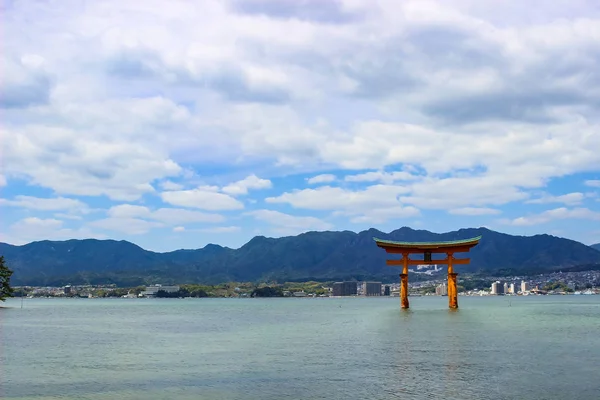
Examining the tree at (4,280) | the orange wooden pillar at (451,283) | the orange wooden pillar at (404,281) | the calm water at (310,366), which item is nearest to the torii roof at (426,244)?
the orange wooden pillar at (404,281)

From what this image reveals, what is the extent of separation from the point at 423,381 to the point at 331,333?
35601 mm

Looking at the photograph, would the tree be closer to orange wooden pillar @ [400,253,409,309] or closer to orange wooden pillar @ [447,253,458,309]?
orange wooden pillar @ [400,253,409,309]

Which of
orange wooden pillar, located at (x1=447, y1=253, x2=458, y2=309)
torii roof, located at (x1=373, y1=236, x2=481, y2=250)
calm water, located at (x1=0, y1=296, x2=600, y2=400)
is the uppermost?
torii roof, located at (x1=373, y1=236, x2=481, y2=250)

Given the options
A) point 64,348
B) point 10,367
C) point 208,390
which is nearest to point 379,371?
point 208,390

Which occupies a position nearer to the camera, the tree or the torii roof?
the torii roof

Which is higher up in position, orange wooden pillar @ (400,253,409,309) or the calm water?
orange wooden pillar @ (400,253,409,309)

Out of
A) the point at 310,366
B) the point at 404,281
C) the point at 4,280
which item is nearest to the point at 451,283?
the point at 404,281

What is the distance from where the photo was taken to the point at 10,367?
42.9m

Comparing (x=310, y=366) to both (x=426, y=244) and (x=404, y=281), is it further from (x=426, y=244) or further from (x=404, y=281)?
(x=404, y=281)

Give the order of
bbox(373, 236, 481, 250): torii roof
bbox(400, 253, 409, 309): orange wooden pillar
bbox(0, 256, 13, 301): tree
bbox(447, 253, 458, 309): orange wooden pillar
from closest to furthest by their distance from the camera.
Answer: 1. bbox(373, 236, 481, 250): torii roof
2. bbox(400, 253, 409, 309): orange wooden pillar
3. bbox(447, 253, 458, 309): orange wooden pillar
4. bbox(0, 256, 13, 301): tree

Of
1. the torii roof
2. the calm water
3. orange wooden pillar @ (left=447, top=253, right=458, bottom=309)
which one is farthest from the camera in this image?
orange wooden pillar @ (left=447, top=253, right=458, bottom=309)

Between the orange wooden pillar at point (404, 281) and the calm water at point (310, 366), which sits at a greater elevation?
the orange wooden pillar at point (404, 281)

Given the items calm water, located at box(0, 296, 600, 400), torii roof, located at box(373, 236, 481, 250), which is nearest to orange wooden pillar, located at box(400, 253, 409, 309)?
torii roof, located at box(373, 236, 481, 250)

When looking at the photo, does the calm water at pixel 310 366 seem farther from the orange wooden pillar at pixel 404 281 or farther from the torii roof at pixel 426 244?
the orange wooden pillar at pixel 404 281
